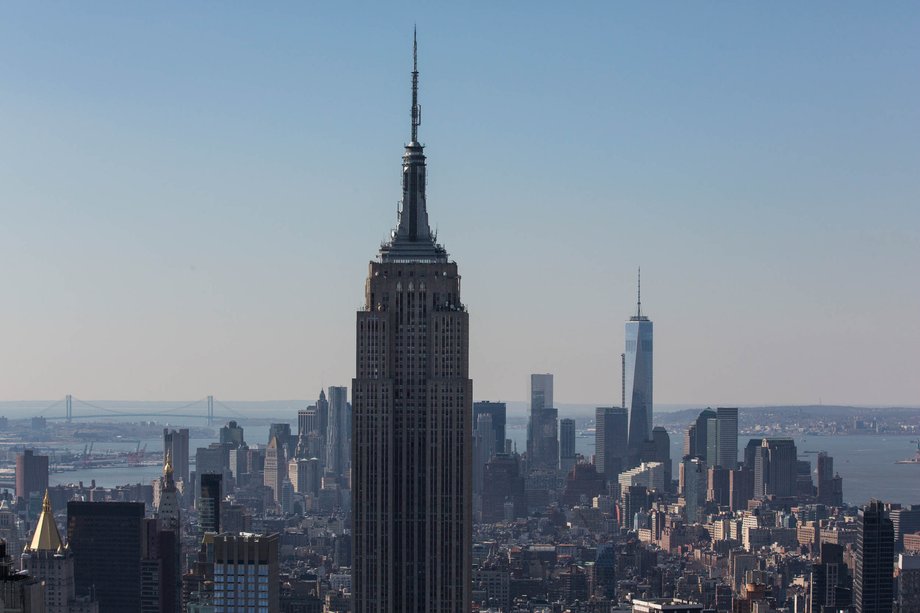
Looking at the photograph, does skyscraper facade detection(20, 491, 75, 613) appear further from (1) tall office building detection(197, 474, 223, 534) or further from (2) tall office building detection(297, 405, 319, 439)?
(2) tall office building detection(297, 405, 319, 439)

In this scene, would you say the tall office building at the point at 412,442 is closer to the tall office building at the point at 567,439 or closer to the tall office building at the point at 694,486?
the tall office building at the point at 694,486

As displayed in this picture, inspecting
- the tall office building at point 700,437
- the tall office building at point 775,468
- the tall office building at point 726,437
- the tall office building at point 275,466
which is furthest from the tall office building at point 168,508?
the tall office building at point 700,437

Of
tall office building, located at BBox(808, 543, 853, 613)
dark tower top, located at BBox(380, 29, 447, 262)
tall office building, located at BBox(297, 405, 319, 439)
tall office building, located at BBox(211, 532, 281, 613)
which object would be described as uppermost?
dark tower top, located at BBox(380, 29, 447, 262)

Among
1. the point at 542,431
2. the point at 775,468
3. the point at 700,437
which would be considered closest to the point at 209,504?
the point at 775,468

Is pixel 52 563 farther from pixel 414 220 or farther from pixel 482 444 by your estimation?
pixel 482 444

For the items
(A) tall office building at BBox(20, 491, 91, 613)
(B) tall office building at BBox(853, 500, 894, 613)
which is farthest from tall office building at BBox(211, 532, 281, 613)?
(B) tall office building at BBox(853, 500, 894, 613)

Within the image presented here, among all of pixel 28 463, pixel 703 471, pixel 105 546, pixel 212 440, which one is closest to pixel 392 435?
pixel 105 546
